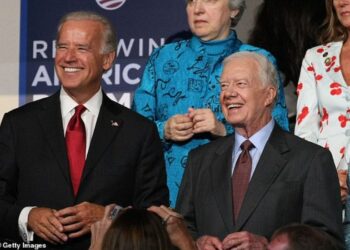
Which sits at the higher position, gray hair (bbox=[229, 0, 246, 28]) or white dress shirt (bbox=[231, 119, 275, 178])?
gray hair (bbox=[229, 0, 246, 28])

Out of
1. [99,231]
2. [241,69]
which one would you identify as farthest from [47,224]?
[241,69]

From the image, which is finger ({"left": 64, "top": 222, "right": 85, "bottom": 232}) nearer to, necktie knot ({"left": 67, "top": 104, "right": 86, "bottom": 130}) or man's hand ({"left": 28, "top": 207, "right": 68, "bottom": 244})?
man's hand ({"left": 28, "top": 207, "right": 68, "bottom": 244})

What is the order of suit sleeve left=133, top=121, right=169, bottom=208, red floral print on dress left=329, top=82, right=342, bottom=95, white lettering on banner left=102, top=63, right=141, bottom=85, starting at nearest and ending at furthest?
suit sleeve left=133, top=121, right=169, bottom=208 → red floral print on dress left=329, top=82, right=342, bottom=95 → white lettering on banner left=102, top=63, right=141, bottom=85

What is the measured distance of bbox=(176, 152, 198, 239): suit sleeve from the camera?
5020mm

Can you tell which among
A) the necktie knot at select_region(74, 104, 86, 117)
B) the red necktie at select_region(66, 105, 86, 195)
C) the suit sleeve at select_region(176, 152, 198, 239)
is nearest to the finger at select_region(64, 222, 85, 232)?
the red necktie at select_region(66, 105, 86, 195)

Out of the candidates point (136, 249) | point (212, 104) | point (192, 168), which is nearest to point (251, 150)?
point (192, 168)

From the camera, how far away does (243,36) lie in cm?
651

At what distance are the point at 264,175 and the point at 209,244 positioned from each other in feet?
1.31

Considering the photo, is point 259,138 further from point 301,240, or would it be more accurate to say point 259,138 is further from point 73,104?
point 301,240

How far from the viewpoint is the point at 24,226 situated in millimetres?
5055

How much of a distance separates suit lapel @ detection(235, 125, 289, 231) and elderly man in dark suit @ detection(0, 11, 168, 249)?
527mm

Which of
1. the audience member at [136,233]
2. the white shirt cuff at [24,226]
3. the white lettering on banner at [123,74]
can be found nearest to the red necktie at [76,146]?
the white shirt cuff at [24,226]

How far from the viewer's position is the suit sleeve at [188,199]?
5.02 m

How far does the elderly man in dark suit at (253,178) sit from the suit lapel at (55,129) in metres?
0.53
